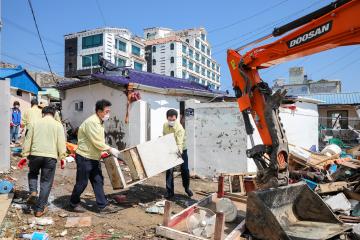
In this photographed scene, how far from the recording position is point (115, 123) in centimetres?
1380

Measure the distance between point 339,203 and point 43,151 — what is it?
17.1 ft

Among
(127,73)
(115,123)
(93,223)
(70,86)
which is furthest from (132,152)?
(70,86)

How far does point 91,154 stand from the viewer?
5773 mm

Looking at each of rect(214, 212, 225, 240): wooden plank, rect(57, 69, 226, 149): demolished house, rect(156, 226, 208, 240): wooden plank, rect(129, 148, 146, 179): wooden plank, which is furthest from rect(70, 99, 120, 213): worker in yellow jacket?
rect(57, 69, 226, 149): demolished house

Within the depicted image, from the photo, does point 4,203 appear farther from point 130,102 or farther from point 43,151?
point 130,102

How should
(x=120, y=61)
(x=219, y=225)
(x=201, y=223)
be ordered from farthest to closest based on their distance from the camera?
(x=120, y=61) → (x=201, y=223) → (x=219, y=225)

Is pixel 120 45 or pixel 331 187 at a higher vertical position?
pixel 120 45

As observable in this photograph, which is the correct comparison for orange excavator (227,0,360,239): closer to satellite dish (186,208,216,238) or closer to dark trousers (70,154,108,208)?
satellite dish (186,208,216,238)

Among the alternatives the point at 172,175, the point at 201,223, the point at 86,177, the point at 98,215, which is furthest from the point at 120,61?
the point at 201,223

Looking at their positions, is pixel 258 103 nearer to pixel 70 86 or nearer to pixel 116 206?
pixel 116 206

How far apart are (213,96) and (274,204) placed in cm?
1084

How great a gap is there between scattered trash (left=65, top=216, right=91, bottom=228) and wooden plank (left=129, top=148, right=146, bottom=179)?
4.08 ft

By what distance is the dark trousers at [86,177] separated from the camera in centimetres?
572

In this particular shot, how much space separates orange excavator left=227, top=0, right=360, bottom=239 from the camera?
4445mm
